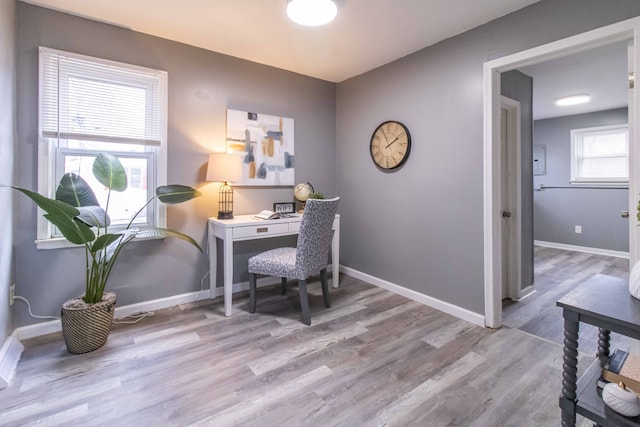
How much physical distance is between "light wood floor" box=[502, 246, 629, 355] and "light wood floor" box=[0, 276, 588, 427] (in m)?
0.26

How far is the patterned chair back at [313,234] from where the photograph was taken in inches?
92.5

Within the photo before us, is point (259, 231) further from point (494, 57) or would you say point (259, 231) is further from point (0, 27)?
point (494, 57)

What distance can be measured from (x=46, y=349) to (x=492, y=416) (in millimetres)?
2700

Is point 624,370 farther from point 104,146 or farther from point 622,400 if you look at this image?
point 104,146

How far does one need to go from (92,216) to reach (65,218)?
0.49 ft

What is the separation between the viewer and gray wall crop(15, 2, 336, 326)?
2164 mm

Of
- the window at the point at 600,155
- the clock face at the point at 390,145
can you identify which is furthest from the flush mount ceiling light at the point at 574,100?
the clock face at the point at 390,145

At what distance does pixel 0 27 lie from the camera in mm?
1810

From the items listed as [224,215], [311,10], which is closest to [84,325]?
[224,215]

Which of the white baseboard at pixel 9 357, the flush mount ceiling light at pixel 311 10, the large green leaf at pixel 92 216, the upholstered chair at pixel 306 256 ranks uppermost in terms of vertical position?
the flush mount ceiling light at pixel 311 10

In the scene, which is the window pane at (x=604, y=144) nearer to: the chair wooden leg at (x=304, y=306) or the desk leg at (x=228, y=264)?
the chair wooden leg at (x=304, y=306)

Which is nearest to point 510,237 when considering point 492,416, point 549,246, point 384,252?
point 384,252

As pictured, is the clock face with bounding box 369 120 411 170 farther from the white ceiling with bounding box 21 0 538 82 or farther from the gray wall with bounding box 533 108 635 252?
the gray wall with bounding box 533 108 635 252

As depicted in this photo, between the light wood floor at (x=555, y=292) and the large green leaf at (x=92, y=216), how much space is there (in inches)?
120
